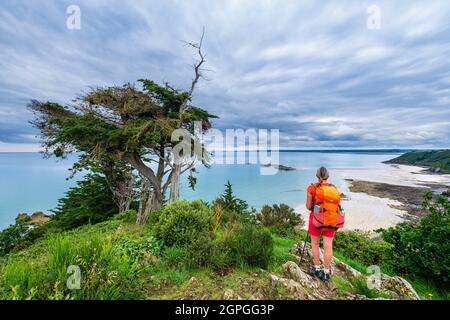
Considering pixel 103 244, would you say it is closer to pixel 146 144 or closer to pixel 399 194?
pixel 146 144

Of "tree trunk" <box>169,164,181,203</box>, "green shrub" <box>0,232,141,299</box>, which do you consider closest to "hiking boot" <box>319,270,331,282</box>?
"green shrub" <box>0,232,141,299</box>

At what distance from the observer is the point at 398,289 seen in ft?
13.5

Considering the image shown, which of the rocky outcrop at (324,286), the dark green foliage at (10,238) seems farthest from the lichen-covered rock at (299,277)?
the dark green foliage at (10,238)

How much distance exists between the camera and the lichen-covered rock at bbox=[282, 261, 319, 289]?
3828 millimetres

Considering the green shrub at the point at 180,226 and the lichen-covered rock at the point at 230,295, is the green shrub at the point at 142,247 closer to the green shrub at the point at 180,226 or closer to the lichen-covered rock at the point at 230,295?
the green shrub at the point at 180,226

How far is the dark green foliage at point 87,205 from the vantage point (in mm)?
18562

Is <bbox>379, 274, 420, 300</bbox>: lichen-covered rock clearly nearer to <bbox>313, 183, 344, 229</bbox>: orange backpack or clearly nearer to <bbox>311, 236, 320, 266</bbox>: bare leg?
<bbox>311, 236, 320, 266</bbox>: bare leg

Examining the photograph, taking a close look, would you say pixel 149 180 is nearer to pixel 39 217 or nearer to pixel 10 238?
pixel 10 238

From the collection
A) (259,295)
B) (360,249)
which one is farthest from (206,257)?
(360,249)

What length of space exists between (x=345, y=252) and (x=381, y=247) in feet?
4.77

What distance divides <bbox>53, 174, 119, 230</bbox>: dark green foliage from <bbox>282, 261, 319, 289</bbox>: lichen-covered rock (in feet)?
62.9
